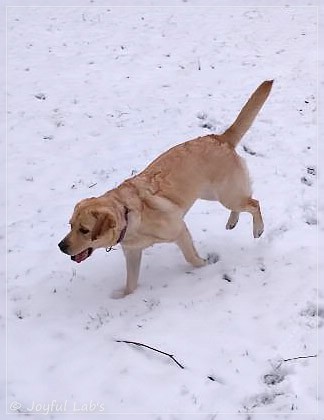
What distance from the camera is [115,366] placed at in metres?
3.73

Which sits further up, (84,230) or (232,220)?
(84,230)

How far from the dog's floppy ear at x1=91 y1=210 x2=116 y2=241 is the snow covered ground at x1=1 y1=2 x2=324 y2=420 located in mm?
765

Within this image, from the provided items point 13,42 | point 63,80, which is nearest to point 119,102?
point 63,80

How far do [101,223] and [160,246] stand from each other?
1.33m

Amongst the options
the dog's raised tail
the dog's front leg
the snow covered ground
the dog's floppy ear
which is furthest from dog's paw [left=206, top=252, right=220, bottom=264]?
the dog's floppy ear

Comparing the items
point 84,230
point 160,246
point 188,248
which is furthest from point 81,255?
point 160,246

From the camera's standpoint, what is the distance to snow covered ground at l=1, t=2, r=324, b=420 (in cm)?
359

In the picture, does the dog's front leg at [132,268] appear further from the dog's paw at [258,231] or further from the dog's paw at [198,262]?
the dog's paw at [258,231]

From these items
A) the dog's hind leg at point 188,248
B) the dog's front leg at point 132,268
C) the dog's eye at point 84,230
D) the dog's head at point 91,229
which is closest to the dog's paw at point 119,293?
the dog's front leg at point 132,268

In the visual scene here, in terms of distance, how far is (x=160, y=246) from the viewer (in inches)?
198

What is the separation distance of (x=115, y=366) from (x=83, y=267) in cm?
122

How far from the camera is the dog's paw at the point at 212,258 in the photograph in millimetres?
4730

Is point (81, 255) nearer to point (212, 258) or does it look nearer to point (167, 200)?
point (167, 200)

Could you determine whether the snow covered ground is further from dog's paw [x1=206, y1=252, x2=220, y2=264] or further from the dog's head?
the dog's head
